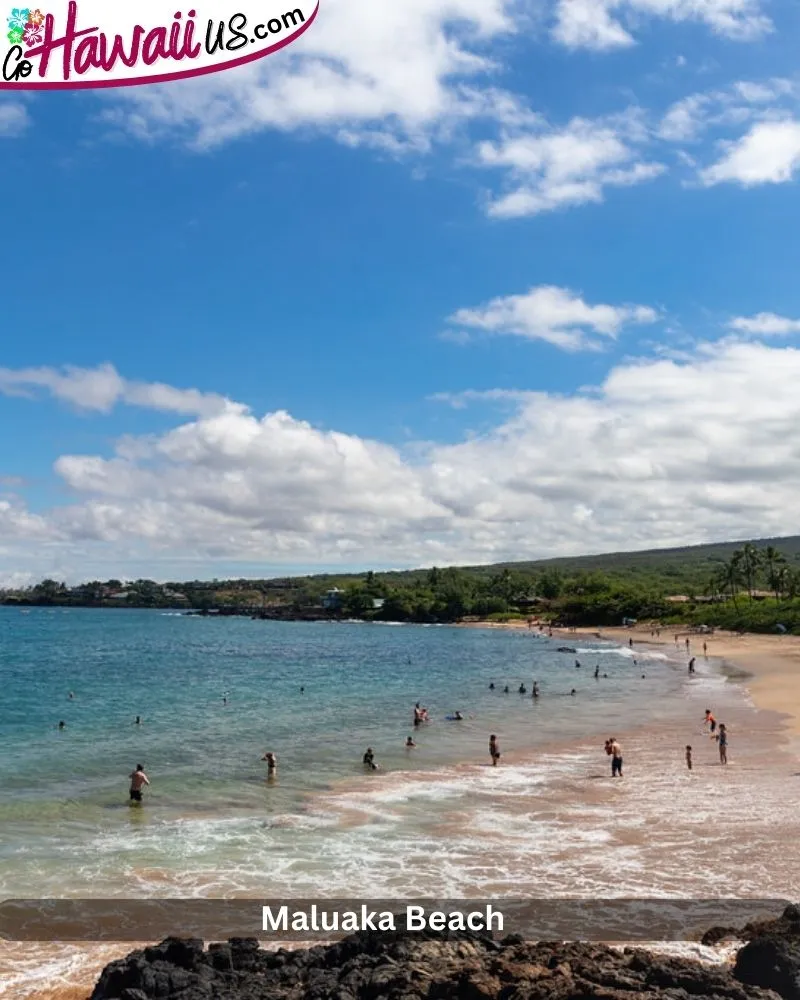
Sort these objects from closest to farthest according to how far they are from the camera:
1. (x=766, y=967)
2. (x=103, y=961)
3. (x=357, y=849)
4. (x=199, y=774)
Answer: (x=766, y=967) → (x=103, y=961) → (x=357, y=849) → (x=199, y=774)

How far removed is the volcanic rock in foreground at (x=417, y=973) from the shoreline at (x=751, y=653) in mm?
28326

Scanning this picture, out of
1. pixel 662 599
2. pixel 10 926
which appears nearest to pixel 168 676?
pixel 10 926

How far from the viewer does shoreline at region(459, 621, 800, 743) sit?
49688 mm

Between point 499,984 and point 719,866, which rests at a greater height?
point 499,984

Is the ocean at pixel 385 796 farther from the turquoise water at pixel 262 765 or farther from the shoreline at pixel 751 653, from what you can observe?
the shoreline at pixel 751 653

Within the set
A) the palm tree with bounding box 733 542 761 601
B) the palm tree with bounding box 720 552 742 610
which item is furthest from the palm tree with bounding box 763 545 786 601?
the palm tree with bounding box 720 552 742 610

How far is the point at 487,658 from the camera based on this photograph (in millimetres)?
92188

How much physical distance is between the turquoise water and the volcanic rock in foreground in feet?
18.3

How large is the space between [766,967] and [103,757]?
2874 centimetres

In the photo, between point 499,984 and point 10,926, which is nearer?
point 499,984

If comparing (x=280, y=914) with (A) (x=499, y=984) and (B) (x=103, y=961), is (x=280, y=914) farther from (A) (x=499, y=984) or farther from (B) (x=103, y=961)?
(A) (x=499, y=984)

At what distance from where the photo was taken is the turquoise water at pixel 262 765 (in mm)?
20223

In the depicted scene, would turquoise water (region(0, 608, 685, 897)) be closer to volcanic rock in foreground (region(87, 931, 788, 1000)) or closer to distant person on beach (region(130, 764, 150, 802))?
distant person on beach (region(130, 764, 150, 802))

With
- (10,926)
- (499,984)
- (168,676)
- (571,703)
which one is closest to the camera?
(499,984)
